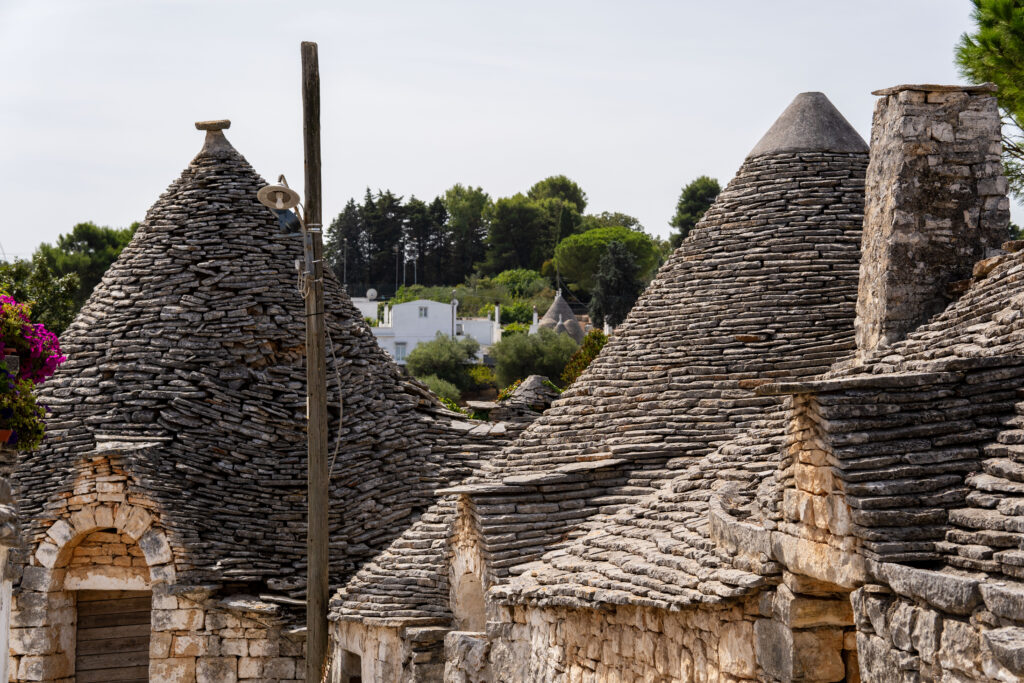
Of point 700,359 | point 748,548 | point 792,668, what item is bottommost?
point 792,668

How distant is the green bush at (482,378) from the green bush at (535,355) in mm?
2317

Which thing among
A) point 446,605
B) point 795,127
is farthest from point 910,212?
point 446,605

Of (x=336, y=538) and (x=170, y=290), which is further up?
(x=170, y=290)

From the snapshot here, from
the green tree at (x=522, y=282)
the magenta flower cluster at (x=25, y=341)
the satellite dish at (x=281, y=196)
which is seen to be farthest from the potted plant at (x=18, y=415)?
the green tree at (x=522, y=282)

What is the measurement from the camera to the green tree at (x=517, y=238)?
67.9m

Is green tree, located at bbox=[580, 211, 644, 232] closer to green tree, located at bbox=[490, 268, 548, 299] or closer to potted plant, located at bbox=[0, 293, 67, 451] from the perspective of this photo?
green tree, located at bbox=[490, 268, 548, 299]

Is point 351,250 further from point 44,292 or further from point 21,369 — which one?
point 21,369

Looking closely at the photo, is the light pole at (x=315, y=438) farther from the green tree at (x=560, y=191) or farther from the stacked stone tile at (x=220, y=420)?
the green tree at (x=560, y=191)

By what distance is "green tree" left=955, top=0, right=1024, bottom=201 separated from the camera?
1198 cm

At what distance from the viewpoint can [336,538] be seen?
12438 millimetres

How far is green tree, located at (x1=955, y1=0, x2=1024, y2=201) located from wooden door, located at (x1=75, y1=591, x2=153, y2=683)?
30.8 ft

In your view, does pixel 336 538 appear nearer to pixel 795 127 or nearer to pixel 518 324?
pixel 795 127

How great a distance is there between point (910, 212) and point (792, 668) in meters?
3.63

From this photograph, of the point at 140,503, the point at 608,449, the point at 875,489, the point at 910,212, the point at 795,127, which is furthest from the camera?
the point at 140,503
